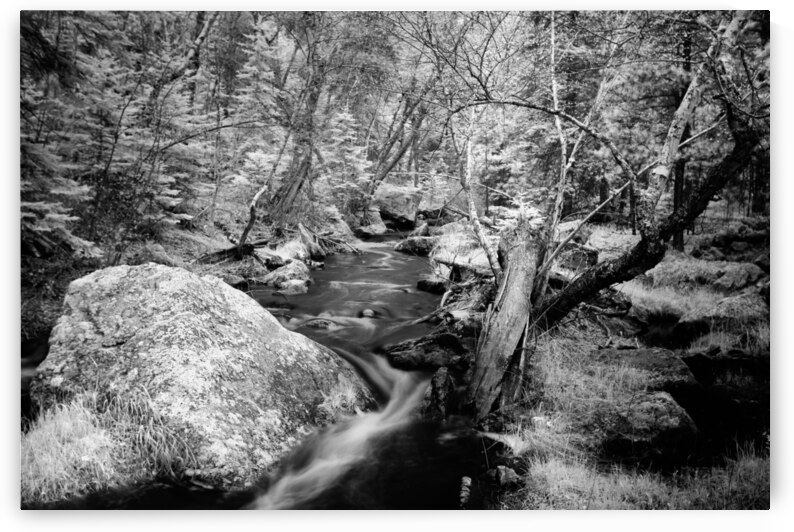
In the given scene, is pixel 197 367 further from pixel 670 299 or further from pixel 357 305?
pixel 670 299

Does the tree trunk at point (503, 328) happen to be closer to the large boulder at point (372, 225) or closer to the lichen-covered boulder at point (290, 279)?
the lichen-covered boulder at point (290, 279)

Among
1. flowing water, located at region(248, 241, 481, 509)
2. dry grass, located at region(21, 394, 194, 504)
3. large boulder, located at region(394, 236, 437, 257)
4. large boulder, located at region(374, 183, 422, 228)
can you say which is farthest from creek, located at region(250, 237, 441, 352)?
large boulder, located at region(374, 183, 422, 228)

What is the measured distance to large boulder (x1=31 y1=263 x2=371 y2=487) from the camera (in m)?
2.71

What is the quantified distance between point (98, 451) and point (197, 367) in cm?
69

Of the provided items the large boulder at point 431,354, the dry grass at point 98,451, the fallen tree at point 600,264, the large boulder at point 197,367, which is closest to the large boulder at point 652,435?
the fallen tree at point 600,264

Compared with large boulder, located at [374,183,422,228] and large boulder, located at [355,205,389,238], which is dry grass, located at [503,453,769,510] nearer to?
large boulder, located at [355,205,389,238]

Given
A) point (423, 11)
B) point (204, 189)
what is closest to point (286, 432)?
point (423, 11)

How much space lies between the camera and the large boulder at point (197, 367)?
271cm

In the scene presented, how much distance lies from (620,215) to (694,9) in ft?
6.98

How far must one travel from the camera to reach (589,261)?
578 cm

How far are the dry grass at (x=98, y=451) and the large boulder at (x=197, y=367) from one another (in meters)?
0.07

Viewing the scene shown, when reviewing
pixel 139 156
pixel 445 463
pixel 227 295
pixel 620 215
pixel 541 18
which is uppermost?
pixel 541 18

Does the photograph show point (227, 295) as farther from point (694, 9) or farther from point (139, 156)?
point (694, 9)

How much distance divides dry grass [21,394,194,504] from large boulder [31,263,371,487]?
0.24 feet
